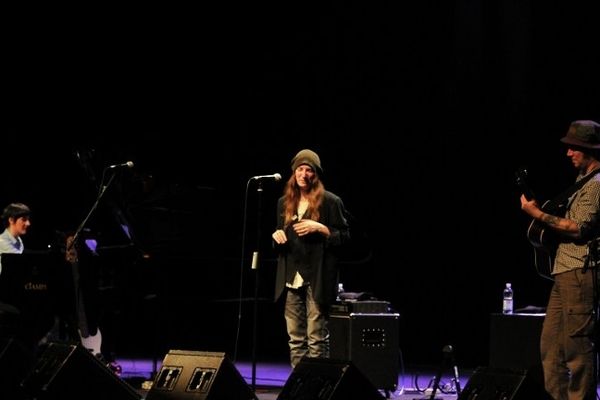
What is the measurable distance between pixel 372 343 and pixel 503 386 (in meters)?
3.36

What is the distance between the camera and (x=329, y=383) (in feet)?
16.8

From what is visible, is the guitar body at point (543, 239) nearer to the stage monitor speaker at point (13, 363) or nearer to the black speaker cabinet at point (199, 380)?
the black speaker cabinet at point (199, 380)

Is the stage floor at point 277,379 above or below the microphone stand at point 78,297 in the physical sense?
below

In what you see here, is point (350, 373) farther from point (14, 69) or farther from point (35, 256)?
point (14, 69)

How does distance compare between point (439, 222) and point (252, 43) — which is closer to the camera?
point (439, 222)

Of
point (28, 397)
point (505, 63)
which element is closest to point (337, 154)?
point (505, 63)

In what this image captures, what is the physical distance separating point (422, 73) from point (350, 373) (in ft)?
20.1

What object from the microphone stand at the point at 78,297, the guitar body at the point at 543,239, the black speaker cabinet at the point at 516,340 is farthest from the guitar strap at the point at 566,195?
the microphone stand at the point at 78,297

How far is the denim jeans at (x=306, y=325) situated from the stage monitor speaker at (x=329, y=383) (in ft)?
5.90

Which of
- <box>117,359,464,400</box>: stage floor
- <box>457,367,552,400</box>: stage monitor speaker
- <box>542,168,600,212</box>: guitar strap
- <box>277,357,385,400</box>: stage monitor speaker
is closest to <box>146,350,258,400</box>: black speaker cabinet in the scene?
<box>277,357,385,400</box>: stage monitor speaker

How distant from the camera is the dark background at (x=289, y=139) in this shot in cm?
996

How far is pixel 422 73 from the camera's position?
1073 centimetres

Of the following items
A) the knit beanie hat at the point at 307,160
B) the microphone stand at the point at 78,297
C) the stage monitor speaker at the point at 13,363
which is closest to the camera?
the stage monitor speaker at the point at 13,363

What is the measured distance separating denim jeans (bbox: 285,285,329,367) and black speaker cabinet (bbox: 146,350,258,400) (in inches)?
63.7
